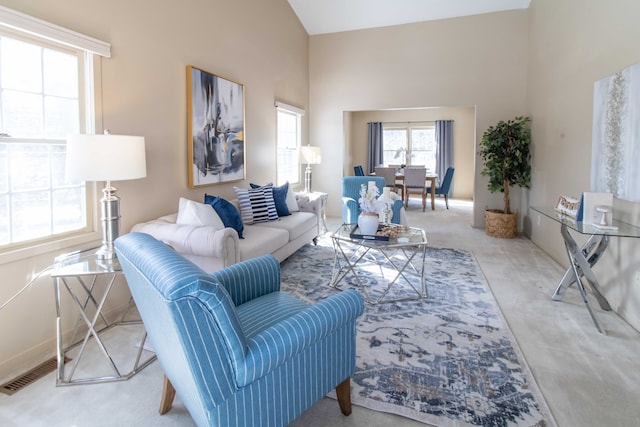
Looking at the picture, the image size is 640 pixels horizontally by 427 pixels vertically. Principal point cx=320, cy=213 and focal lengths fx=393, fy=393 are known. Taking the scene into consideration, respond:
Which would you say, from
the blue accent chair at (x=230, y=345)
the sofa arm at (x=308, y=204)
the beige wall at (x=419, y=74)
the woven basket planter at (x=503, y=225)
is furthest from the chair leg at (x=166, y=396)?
the beige wall at (x=419, y=74)

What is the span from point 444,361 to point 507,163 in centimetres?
429

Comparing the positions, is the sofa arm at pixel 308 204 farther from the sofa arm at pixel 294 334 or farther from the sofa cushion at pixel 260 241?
the sofa arm at pixel 294 334

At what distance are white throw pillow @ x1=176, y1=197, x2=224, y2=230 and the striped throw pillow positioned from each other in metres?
1.05

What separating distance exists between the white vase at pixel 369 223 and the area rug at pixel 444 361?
0.58 metres

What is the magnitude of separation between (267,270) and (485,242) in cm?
432

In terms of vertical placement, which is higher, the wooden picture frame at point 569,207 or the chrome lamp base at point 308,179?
the chrome lamp base at point 308,179

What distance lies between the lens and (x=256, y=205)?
181 inches

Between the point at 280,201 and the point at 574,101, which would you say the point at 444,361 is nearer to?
the point at 280,201

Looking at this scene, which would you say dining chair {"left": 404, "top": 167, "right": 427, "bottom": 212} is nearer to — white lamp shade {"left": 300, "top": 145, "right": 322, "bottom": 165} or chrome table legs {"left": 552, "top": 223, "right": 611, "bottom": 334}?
white lamp shade {"left": 300, "top": 145, "right": 322, "bottom": 165}

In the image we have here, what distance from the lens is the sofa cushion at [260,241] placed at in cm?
347

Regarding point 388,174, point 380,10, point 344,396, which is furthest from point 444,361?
point 388,174

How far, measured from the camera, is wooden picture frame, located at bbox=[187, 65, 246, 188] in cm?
402

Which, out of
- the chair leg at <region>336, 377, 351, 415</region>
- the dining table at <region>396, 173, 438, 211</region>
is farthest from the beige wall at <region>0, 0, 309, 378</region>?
the dining table at <region>396, 173, 438, 211</region>

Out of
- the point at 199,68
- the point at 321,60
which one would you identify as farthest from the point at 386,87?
the point at 199,68
